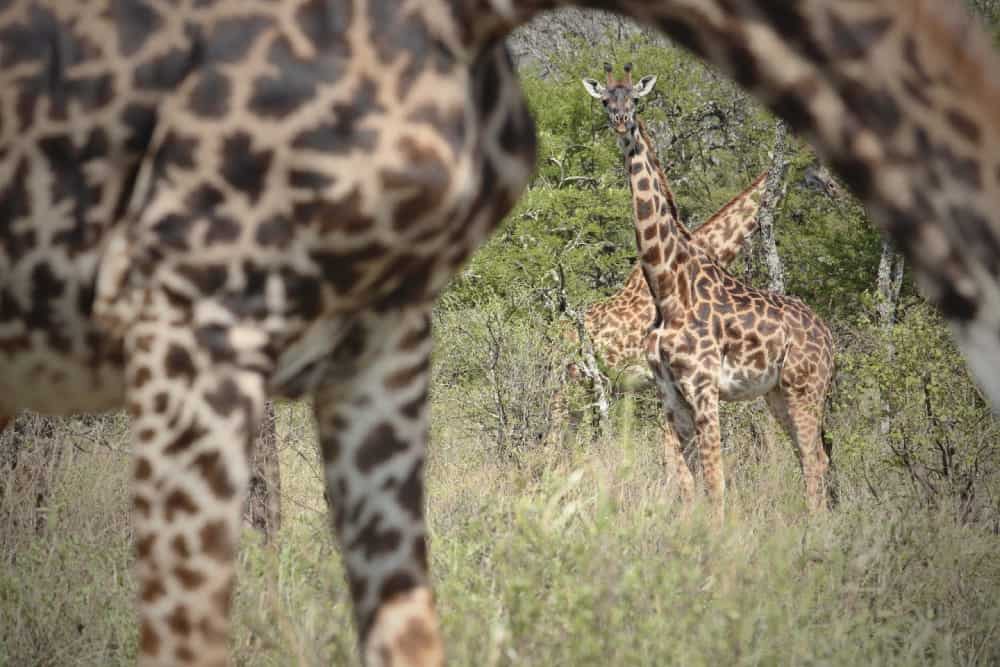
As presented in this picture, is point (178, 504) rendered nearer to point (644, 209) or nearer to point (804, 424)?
Result: point (644, 209)

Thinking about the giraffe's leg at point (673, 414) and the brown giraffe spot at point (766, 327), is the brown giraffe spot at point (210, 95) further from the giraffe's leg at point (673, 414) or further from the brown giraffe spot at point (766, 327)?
the brown giraffe spot at point (766, 327)

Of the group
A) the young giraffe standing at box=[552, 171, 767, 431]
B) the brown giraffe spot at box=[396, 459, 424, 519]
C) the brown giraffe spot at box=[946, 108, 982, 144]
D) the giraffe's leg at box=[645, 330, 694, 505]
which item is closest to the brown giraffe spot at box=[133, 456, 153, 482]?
the brown giraffe spot at box=[396, 459, 424, 519]

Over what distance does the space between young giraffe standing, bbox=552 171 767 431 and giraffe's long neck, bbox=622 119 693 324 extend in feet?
4.16

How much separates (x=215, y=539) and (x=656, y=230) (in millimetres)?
6433

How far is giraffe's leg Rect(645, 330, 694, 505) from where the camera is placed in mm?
7973

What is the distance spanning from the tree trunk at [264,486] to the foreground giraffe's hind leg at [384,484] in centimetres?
277

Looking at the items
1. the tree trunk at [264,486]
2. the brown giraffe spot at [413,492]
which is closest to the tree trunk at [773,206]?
the tree trunk at [264,486]

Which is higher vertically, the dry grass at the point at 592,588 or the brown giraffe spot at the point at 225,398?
the brown giraffe spot at the point at 225,398

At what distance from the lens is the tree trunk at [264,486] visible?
16.4 feet

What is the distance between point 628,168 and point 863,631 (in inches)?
192

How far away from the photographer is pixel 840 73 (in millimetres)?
1521

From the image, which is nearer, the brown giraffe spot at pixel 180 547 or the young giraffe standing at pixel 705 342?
the brown giraffe spot at pixel 180 547

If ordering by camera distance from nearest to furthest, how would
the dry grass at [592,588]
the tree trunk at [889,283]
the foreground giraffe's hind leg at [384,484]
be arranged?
the foreground giraffe's hind leg at [384,484] → the dry grass at [592,588] → the tree trunk at [889,283]

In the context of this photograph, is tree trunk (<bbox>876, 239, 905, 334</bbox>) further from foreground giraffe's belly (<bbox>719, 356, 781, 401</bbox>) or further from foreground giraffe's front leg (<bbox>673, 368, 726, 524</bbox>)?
foreground giraffe's front leg (<bbox>673, 368, 726, 524</bbox>)
